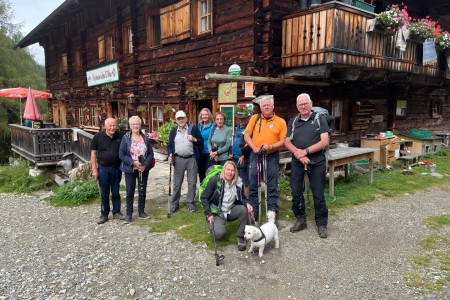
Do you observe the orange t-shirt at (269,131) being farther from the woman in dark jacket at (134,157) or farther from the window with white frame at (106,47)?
the window with white frame at (106,47)

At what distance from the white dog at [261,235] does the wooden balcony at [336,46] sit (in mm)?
4251

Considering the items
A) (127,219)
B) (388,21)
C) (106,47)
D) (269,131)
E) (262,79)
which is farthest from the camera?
(106,47)

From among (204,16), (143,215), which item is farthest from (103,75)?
(143,215)

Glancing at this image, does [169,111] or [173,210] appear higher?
[169,111]

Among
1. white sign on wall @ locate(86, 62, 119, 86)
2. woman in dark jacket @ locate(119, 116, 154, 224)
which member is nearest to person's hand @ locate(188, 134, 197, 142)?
woman in dark jacket @ locate(119, 116, 154, 224)

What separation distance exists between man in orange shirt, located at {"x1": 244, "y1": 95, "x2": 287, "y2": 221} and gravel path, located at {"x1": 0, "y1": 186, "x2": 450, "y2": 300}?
75cm

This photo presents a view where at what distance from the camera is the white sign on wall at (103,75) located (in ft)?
46.4

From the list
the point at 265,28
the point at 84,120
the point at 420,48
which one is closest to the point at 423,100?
the point at 420,48

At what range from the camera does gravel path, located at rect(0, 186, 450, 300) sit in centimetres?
363

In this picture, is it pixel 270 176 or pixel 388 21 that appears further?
pixel 388 21

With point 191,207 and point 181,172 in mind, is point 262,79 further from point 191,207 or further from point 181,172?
point 191,207

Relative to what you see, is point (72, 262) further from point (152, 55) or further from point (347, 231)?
point (152, 55)

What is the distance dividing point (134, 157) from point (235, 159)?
176 cm

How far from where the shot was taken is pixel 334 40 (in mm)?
7004
